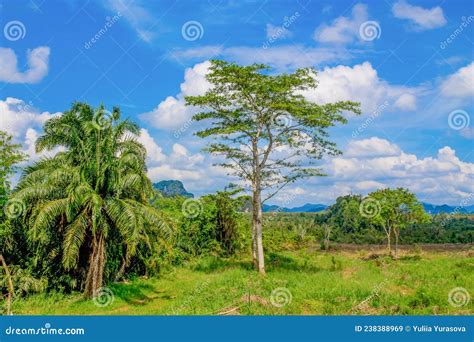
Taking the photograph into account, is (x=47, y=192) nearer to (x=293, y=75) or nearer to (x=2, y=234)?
(x=2, y=234)

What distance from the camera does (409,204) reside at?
28031 millimetres

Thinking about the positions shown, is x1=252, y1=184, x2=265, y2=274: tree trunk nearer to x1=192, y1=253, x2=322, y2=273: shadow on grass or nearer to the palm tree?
x1=192, y1=253, x2=322, y2=273: shadow on grass

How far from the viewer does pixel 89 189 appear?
14.3m

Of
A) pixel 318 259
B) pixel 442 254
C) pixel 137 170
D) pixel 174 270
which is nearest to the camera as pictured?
pixel 137 170

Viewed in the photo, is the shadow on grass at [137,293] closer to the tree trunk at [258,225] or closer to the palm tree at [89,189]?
the palm tree at [89,189]

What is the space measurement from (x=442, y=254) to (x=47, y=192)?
83.0 ft

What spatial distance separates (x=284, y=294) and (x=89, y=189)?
276 inches

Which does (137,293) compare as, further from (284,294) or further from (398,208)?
(398,208)

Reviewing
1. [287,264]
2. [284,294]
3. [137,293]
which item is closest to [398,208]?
[287,264]

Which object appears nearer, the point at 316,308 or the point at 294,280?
the point at 316,308

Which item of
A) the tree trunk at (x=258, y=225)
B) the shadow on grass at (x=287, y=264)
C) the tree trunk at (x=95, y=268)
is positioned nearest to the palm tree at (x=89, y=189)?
the tree trunk at (x=95, y=268)

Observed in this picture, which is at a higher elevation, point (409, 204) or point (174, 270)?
point (409, 204)

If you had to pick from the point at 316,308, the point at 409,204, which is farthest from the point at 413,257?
the point at 316,308

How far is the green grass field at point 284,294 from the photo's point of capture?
13.2 metres
